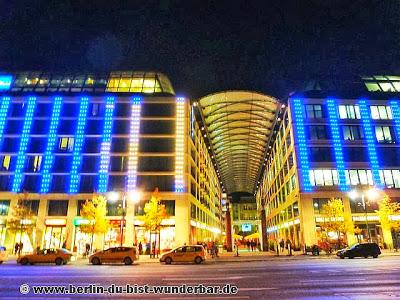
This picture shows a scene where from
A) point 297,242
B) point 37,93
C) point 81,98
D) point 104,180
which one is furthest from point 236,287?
point 37,93

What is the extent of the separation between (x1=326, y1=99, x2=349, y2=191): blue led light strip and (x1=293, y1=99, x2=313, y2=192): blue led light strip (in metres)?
4.34

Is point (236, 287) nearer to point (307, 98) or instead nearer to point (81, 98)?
point (307, 98)

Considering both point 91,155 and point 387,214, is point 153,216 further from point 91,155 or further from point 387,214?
point 387,214

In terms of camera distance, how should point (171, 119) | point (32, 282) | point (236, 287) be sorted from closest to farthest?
point (236, 287)
point (32, 282)
point (171, 119)

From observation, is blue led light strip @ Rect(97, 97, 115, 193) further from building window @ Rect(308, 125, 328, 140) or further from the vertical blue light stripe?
the vertical blue light stripe

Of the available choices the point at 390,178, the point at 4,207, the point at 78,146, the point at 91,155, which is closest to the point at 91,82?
the point at 78,146

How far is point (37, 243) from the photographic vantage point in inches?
1674

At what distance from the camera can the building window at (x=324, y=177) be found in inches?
1671

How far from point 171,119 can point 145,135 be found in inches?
195

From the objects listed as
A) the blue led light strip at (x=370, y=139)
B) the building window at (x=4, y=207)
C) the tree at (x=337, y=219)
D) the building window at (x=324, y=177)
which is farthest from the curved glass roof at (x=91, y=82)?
the blue led light strip at (x=370, y=139)

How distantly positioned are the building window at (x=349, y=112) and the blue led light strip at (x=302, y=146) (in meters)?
6.44

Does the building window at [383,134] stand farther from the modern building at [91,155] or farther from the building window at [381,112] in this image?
the modern building at [91,155]

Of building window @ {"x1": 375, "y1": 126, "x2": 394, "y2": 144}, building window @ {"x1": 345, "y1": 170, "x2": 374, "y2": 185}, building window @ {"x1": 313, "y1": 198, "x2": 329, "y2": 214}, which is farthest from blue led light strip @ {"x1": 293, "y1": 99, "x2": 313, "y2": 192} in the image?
building window @ {"x1": 375, "y1": 126, "x2": 394, "y2": 144}

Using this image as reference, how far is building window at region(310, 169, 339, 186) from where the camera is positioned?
4244 cm
